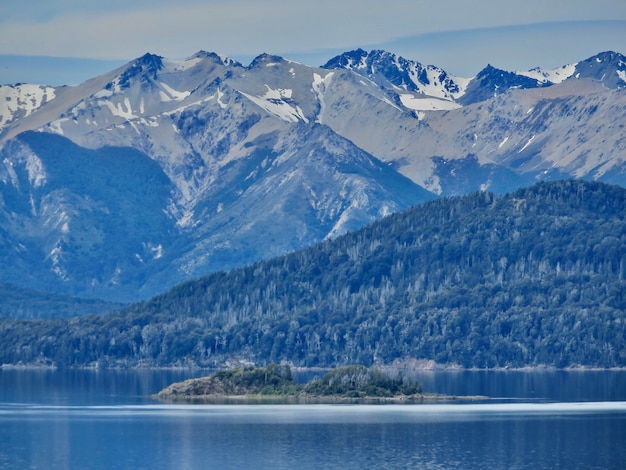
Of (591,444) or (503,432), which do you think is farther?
(503,432)

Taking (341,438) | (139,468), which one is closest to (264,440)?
(341,438)

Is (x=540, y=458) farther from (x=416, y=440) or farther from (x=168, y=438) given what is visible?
(x=168, y=438)

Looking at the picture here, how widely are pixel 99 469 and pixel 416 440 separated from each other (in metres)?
39.2

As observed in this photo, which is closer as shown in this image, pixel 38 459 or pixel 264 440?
pixel 38 459

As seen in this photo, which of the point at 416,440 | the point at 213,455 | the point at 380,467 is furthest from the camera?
the point at 416,440

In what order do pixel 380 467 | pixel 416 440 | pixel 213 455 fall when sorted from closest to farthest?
1. pixel 380 467
2. pixel 213 455
3. pixel 416 440

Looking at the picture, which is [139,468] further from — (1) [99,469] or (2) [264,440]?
(2) [264,440]

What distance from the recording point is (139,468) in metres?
168

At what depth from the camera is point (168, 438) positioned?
197m

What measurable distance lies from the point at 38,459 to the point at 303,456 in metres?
26.3

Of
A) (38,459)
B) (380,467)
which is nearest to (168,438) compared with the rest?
(38,459)

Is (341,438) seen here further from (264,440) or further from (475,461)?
(475,461)

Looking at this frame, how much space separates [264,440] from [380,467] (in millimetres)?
28142

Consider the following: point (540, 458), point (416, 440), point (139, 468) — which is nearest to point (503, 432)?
point (416, 440)
